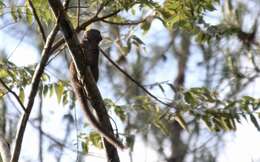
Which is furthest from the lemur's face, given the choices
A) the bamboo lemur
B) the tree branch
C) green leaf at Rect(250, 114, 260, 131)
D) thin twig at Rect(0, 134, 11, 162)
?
green leaf at Rect(250, 114, 260, 131)

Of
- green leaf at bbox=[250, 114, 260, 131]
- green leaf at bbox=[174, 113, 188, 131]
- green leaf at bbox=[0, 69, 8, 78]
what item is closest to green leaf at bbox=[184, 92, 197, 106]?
green leaf at bbox=[174, 113, 188, 131]

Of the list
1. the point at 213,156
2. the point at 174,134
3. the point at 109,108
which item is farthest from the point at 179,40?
the point at 109,108

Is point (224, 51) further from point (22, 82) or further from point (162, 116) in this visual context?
point (22, 82)

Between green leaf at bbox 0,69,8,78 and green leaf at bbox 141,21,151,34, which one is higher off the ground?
green leaf at bbox 141,21,151,34

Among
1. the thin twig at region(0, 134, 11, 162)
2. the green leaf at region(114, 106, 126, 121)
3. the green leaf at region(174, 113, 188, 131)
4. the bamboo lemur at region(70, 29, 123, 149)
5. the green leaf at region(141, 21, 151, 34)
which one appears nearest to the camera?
the bamboo lemur at region(70, 29, 123, 149)

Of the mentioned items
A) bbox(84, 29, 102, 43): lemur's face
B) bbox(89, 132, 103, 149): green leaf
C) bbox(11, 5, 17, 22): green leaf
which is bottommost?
Result: bbox(89, 132, 103, 149): green leaf

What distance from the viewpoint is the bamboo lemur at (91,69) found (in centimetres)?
173

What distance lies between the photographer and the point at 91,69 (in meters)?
1.91

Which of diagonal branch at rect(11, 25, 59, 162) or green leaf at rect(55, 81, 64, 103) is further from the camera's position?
green leaf at rect(55, 81, 64, 103)

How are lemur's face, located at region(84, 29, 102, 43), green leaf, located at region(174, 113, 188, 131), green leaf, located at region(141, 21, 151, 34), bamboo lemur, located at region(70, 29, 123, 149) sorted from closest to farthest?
bamboo lemur, located at region(70, 29, 123, 149)
lemur's face, located at region(84, 29, 102, 43)
green leaf, located at region(141, 21, 151, 34)
green leaf, located at region(174, 113, 188, 131)

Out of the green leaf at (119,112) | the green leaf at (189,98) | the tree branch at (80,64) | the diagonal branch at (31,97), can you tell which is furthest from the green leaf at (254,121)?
the diagonal branch at (31,97)

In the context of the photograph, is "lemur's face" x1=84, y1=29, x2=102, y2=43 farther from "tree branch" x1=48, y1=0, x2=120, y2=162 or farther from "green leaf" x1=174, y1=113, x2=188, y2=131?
"green leaf" x1=174, y1=113, x2=188, y2=131

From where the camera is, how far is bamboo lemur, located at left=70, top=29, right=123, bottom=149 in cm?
173

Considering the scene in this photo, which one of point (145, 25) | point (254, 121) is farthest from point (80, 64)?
point (254, 121)
